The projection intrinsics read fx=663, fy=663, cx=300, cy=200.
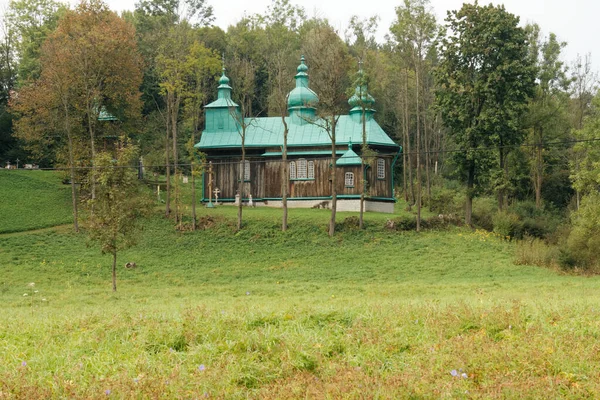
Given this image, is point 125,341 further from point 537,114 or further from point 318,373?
point 537,114

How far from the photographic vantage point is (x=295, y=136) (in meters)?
43.9

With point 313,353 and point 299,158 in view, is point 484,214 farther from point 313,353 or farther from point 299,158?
point 313,353

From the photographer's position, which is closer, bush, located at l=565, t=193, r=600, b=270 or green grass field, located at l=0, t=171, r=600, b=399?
green grass field, located at l=0, t=171, r=600, b=399

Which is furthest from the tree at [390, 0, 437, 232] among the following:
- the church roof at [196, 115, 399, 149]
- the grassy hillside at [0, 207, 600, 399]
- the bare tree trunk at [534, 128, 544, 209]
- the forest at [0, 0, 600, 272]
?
the grassy hillside at [0, 207, 600, 399]

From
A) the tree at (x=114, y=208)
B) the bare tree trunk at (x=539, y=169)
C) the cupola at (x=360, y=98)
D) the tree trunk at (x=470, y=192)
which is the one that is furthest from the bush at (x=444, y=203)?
the tree at (x=114, y=208)

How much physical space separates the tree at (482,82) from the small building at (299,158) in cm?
586

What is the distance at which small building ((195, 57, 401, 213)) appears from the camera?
139ft

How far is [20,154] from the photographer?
5312cm

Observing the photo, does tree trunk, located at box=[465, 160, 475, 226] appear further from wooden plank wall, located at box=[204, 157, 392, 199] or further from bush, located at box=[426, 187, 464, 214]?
wooden plank wall, located at box=[204, 157, 392, 199]

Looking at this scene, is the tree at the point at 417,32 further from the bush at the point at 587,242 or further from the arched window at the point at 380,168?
the bush at the point at 587,242

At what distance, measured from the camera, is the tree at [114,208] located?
2248 cm

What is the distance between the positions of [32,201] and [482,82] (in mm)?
27300

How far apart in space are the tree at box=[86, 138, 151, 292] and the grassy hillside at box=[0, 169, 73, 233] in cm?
1425

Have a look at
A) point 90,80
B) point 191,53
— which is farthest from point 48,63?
point 191,53
